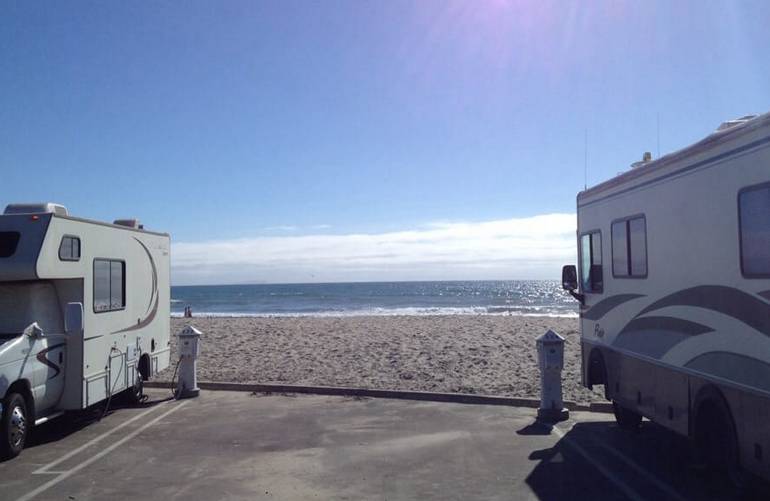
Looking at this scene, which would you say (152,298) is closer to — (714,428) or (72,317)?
(72,317)

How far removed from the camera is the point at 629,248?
8906mm

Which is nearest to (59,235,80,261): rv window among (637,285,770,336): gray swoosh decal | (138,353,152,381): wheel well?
(138,353,152,381): wheel well

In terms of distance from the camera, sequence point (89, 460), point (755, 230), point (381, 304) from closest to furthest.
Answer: point (755, 230) → point (89, 460) → point (381, 304)

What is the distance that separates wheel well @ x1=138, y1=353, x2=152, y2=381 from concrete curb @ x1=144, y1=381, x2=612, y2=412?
5.36 feet

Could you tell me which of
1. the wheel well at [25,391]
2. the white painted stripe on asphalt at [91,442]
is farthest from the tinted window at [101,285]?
the white painted stripe on asphalt at [91,442]

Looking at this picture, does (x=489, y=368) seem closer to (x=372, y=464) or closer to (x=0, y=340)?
(x=372, y=464)

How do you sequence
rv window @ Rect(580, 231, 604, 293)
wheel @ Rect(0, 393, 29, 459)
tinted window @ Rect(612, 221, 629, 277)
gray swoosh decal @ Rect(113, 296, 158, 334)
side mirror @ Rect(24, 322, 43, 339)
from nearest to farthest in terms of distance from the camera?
1. wheel @ Rect(0, 393, 29, 459)
2. side mirror @ Rect(24, 322, 43, 339)
3. tinted window @ Rect(612, 221, 629, 277)
4. rv window @ Rect(580, 231, 604, 293)
5. gray swoosh decal @ Rect(113, 296, 158, 334)

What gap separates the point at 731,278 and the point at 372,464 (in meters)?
4.26

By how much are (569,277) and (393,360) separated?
6.86 m

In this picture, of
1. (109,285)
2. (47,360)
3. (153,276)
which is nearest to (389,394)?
(153,276)

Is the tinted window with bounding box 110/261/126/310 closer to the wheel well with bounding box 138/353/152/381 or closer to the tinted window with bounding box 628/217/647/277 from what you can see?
the wheel well with bounding box 138/353/152/381

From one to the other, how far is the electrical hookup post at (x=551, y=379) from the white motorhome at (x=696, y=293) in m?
0.70

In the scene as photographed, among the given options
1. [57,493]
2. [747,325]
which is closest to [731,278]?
[747,325]

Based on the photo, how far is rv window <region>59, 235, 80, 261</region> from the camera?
9180mm
